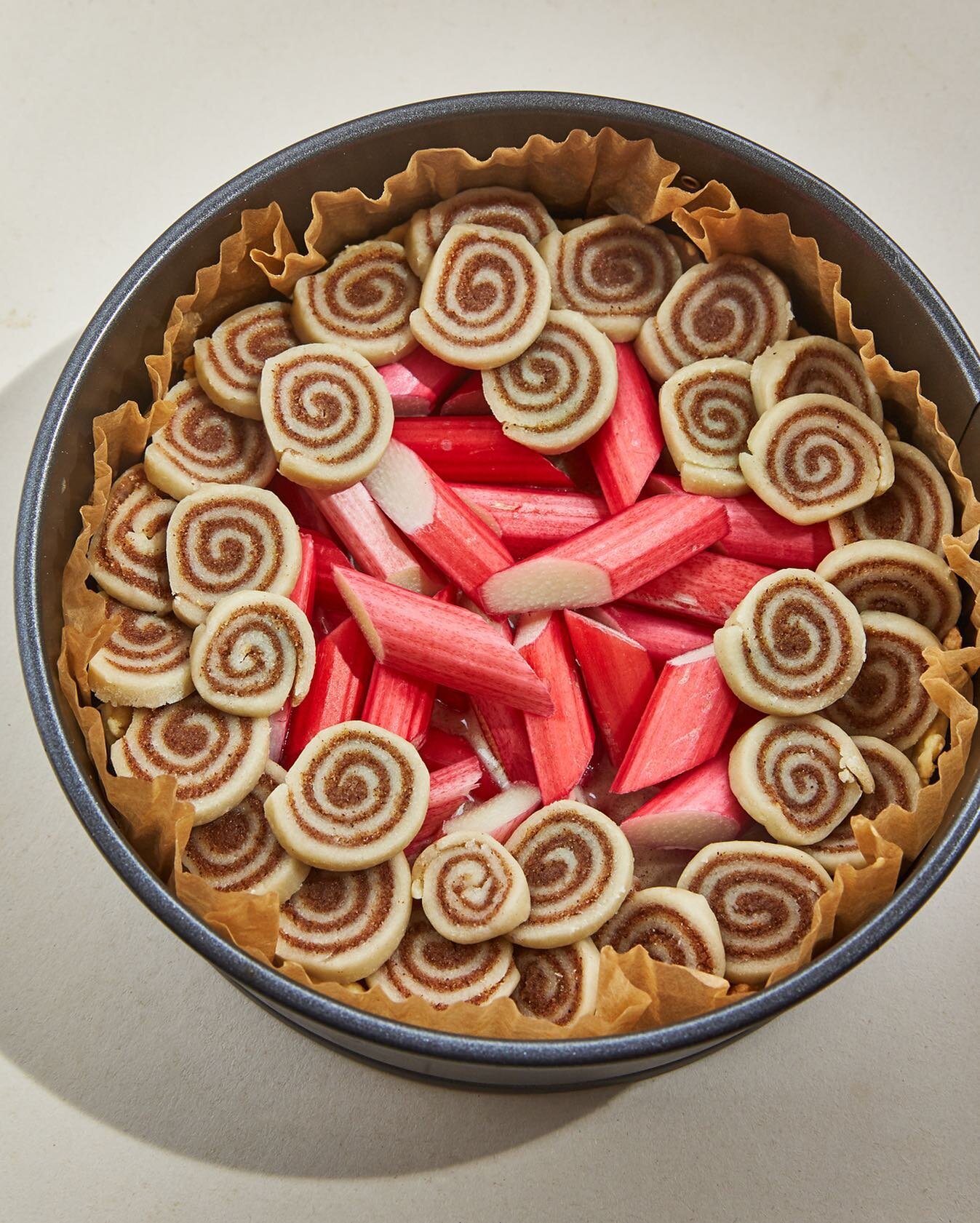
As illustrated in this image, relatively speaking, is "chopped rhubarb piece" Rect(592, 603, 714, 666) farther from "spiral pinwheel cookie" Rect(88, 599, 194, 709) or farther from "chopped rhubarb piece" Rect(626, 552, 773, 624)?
"spiral pinwheel cookie" Rect(88, 599, 194, 709)

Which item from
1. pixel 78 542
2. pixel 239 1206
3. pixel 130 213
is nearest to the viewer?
pixel 78 542

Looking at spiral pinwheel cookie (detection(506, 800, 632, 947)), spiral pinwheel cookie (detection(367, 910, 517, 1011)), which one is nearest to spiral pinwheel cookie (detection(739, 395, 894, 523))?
spiral pinwheel cookie (detection(506, 800, 632, 947))

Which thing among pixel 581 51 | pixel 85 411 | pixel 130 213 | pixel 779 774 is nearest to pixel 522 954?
pixel 779 774

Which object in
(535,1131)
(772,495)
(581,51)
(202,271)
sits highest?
(581,51)

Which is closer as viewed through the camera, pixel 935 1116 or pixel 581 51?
pixel 935 1116

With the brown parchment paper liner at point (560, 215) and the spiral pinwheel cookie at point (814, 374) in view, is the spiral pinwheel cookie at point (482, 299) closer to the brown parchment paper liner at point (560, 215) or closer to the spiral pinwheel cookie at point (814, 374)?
the brown parchment paper liner at point (560, 215)

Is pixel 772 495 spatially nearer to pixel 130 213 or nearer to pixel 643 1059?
pixel 643 1059

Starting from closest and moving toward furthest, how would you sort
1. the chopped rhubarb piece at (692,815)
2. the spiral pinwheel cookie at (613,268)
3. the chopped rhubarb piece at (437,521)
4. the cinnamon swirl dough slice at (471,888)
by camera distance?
the cinnamon swirl dough slice at (471,888) < the chopped rhubarb piece at (692,815) < the chopped rhubarb piece at (437,521) < the spiral pinwheel cookie at (613,268)

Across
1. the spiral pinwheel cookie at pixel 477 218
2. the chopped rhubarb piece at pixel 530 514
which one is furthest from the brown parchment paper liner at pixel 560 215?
the chopped rhubarb piece at pixel 530 514
